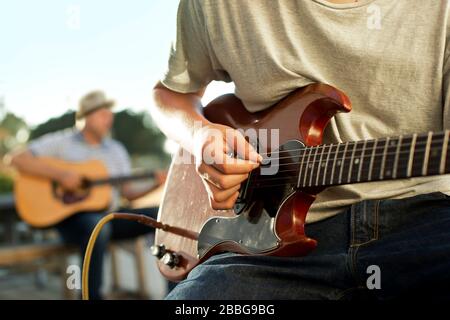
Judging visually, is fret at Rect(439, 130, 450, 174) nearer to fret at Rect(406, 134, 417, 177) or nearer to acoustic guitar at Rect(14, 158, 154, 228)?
fret at Rect(406, 134, 417, 177)

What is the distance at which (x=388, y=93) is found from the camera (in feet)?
3.41

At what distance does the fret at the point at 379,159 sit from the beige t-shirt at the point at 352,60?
6.6 inches

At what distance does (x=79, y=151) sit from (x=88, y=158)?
0.25 feet

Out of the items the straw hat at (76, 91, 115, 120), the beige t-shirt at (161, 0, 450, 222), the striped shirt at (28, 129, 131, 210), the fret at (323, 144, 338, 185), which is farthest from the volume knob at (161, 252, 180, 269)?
the straw hat at (76, 91, 115, 120)

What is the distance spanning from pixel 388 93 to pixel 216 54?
0.38 m

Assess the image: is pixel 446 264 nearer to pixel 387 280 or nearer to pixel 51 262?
pixel 387 280

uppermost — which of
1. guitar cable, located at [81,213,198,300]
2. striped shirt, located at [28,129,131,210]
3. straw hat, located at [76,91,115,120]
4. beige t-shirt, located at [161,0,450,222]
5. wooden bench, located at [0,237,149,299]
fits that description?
beige t-shirt, located at [161,0,450,222]

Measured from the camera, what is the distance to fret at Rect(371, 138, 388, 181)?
0.84 m

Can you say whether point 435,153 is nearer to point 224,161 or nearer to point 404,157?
point 404,157

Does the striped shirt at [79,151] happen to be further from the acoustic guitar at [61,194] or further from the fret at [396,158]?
the fret at [396,158]

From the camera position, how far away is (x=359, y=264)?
3.02ft

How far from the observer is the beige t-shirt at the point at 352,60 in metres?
1.02

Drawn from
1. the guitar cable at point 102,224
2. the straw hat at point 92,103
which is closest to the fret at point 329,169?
the guitar cable at point 102,224

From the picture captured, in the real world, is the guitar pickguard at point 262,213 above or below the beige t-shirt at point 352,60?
below
